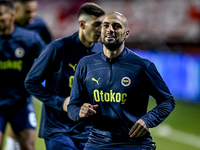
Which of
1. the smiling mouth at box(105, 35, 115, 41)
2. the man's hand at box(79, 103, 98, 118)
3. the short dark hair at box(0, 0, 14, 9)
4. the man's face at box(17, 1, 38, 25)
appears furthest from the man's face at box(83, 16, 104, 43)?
the man's face at box(17, 1, 38, 25)

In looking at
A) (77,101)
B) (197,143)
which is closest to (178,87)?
(197,143)

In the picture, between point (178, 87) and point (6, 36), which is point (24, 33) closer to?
point (6, 36)

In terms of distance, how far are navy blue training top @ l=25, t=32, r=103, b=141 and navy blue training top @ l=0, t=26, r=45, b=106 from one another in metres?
1.17

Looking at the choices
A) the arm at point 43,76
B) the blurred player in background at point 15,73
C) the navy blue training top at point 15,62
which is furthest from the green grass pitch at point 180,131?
the arm at point 43,76

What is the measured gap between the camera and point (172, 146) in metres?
7.77

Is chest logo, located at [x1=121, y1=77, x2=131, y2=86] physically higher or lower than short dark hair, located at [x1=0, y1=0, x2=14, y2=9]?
lower

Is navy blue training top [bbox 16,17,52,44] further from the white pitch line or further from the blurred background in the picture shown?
the blurred background

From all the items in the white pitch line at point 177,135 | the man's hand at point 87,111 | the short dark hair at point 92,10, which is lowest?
the white pitch line at point 177,135

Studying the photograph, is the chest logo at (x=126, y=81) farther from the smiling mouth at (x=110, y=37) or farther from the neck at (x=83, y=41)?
the neck at (x=83, y=41)

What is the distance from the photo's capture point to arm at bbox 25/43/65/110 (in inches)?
171

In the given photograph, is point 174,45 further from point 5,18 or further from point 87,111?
point 87,111

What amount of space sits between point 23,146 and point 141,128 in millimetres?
2677

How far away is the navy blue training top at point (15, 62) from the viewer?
217 inches

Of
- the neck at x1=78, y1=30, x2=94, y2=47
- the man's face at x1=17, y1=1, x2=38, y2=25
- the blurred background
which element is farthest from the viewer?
the blurred background
